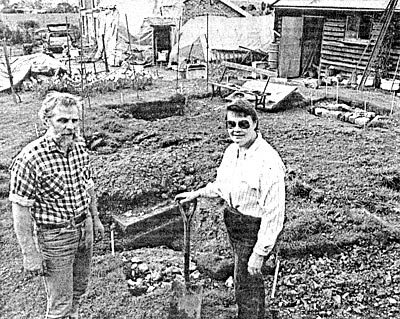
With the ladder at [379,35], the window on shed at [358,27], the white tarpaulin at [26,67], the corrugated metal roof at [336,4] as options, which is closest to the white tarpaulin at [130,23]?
the white tarpaulin at [26,67]

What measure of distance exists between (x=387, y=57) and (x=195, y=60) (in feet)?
24.4

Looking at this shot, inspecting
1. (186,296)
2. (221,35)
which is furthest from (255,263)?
(221,35)

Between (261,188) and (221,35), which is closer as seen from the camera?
(261,188)

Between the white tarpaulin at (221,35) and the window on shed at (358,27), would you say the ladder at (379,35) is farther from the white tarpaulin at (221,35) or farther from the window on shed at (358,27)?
the white tarpaulin at (221,35)

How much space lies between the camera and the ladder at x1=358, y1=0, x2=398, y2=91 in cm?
1324

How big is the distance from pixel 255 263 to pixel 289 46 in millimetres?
14692

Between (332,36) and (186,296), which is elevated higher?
(332,36)

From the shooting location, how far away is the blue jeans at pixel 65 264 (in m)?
3.01

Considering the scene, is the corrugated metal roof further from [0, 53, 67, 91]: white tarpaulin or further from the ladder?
[0, 53, 67, 91]: white tarpaulin

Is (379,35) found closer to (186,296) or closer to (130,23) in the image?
(186,296)

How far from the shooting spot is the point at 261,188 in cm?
286

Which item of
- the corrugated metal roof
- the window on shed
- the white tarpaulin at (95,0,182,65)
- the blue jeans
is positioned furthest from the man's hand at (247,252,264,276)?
the white tarpaulin at (95,0,182,65)

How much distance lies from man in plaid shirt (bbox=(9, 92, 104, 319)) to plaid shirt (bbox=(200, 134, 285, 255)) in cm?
102

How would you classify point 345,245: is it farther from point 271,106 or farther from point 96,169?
point 271,106
